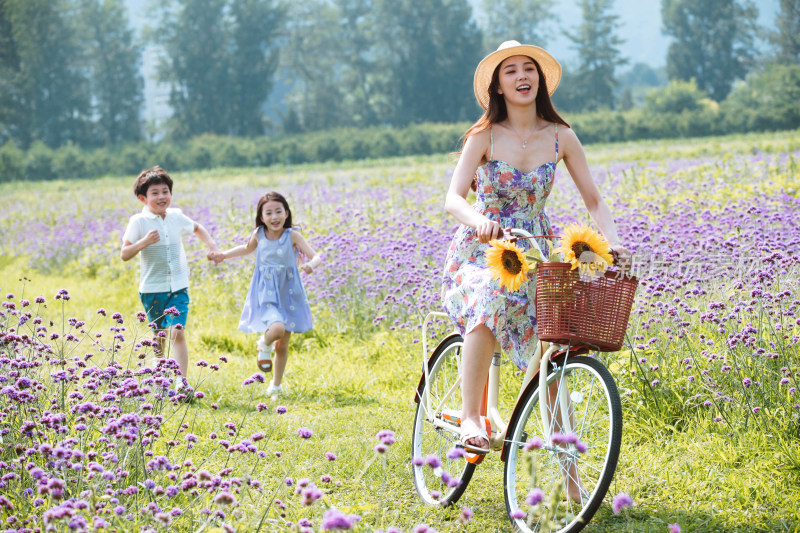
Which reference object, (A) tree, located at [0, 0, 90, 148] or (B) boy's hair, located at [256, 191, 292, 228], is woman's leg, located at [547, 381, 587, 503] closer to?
(B) boy's hair, located at [256, 191, 292, 228]

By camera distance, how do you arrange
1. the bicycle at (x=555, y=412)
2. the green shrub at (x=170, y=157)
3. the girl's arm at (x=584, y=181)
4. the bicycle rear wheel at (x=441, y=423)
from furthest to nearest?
the green shrub at (x=170, y=157) < the bicycle rear wheel at (x=441, y=423) < the girl's arm at (x=584, y=181) < the bicycle at (x=555, y=412)

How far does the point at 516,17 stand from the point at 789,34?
28.8 m

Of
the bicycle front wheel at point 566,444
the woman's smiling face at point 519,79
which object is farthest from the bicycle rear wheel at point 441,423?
the woman's smiling face at point 519,79

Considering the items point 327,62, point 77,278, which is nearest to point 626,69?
point 327,62

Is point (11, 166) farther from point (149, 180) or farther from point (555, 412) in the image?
point (555, 412)

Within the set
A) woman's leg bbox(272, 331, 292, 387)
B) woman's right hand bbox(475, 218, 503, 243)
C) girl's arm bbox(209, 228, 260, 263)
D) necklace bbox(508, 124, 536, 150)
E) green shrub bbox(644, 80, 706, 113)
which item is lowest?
woman's leg bbox(272, 331, 292, 387)

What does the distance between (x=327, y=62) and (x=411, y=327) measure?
2944 inches

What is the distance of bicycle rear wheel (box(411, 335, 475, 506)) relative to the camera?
12.9 ft

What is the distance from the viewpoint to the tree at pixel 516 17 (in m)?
93.2

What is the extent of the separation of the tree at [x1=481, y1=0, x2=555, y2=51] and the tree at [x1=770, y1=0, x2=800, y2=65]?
2400 centimetres

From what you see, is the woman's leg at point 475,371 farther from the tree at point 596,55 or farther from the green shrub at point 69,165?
the tree at point 596,55

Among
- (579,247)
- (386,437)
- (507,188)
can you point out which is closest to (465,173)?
(507,188)

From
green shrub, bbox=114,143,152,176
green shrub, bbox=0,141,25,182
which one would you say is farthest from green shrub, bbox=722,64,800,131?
green shrub, bbox=0,141,25,182

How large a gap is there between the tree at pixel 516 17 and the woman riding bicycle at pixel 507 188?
9266cm
